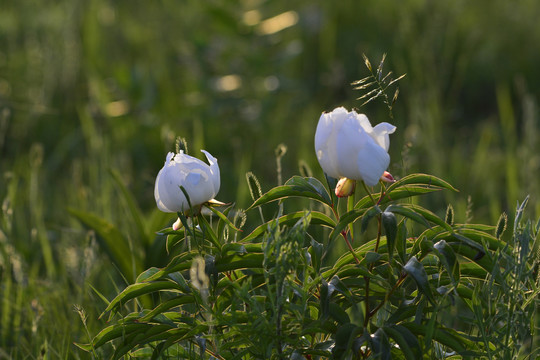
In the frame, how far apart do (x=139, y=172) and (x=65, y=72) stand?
0.74 metres

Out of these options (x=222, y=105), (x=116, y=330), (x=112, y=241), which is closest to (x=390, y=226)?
(x=116, y=330)

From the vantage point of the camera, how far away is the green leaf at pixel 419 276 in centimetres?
93

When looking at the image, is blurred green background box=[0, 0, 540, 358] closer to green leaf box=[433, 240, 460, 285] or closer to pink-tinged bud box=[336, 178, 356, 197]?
pink-tinged bud box=[336, 178, 356, 197]

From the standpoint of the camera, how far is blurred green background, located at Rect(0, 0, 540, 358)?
85.7 inches

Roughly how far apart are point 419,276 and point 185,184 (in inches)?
13.4

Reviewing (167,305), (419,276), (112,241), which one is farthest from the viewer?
(112,241)

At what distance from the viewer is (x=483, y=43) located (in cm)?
386

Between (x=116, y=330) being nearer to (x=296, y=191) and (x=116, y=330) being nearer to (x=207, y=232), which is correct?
(x=207, y=232)

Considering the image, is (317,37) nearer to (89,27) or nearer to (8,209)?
(89,27)

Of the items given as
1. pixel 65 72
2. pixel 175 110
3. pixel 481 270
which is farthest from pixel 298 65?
pixel 481 270

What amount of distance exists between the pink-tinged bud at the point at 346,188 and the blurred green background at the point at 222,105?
2.51 ft

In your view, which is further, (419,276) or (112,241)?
(112,241)

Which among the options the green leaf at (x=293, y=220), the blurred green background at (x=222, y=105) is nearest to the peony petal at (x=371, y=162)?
the green leaf at (x=293, y=220)

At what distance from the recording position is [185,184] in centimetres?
102
